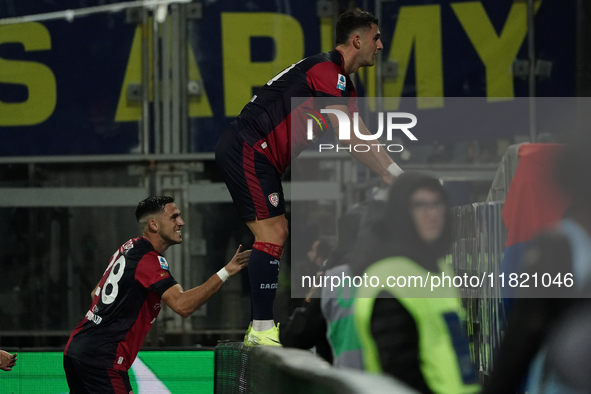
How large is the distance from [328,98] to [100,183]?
4924 mm

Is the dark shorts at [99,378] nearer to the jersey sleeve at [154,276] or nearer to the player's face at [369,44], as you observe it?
the jersey sleeve at [154,276]

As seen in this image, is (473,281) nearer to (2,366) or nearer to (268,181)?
(268,181)

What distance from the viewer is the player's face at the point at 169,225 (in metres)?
5.32

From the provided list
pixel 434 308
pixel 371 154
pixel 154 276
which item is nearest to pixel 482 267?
pixel 371 154

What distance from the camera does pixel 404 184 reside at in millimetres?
2531

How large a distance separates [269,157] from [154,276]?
1.41 meters

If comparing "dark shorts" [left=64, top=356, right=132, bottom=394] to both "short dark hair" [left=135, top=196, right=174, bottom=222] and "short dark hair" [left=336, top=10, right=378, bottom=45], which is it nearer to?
"short dark hair" [left=135, top=196, right=174, bottom=222]

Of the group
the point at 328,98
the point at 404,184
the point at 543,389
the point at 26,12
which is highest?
the point at 26,12

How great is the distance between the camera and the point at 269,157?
3.92m

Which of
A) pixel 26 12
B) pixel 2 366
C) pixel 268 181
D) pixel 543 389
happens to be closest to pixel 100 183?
pixel 26 12

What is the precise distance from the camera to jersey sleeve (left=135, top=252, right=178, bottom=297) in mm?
4910

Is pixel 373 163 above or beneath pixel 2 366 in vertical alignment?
above

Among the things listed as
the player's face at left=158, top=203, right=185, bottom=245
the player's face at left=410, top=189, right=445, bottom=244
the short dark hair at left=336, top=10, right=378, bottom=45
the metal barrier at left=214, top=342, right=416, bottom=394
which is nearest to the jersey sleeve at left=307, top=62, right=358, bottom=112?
the short dark hair at left=336, top=10, right=378, bottom=45
